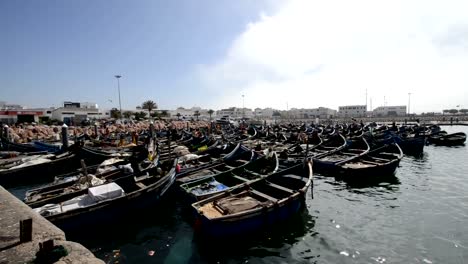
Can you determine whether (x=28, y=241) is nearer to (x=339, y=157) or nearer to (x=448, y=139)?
(x=339, y=157)

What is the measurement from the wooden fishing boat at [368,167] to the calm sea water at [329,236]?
184 cm

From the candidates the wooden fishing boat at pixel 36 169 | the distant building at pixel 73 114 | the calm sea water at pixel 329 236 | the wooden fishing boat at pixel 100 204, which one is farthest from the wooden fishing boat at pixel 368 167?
the distant building at pixel 73 114

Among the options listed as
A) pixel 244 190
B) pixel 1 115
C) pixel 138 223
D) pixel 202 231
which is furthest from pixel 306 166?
pixel 1 115

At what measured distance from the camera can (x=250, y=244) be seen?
946 centimetres

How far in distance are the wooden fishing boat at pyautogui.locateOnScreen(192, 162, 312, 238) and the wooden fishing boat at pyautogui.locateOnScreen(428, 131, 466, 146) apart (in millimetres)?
34122

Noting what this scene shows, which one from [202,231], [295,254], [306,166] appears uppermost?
[306,166]

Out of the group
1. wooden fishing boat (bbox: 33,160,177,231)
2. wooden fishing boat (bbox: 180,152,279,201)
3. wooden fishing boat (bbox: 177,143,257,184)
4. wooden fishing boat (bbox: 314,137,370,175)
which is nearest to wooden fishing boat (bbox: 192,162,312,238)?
wooden fishing boat (bbox: 180,152,279,201)

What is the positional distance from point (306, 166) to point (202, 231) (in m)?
6.64

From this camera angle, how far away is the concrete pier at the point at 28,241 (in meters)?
5.02

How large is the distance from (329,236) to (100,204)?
9323 millimetres

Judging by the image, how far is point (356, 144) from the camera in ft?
77.0

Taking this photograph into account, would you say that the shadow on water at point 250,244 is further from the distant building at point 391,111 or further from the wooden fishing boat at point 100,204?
the distant building at point 391,111

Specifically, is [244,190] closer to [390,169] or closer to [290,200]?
[290,200]

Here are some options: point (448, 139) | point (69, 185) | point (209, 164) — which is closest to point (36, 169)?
point (69, 185)
